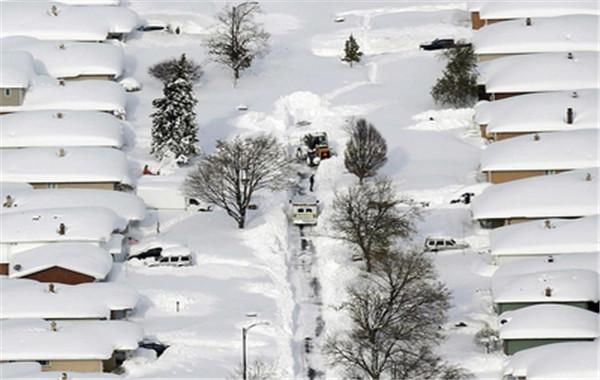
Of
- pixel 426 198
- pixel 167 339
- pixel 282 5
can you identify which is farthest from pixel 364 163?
pixel 282 5

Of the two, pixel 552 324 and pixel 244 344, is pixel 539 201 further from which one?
pixel 244 344

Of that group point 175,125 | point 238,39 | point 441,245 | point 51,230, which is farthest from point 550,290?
point 238,39

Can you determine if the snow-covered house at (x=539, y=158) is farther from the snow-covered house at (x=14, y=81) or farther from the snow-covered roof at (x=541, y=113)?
the snow-covered house at (x=14, y=81)

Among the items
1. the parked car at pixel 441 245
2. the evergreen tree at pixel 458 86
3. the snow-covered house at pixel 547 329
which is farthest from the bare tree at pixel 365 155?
the snow-covered house at pixel 547 329

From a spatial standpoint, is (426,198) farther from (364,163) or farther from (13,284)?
(13,284)

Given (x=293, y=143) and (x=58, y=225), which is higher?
(x=293, y=143)
